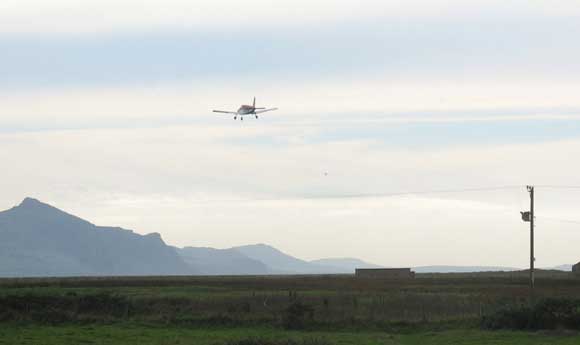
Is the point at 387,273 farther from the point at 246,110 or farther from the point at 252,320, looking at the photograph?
the point at 252,320

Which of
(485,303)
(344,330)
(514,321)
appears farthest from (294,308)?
(485,303)

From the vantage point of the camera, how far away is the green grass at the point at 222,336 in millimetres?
61625

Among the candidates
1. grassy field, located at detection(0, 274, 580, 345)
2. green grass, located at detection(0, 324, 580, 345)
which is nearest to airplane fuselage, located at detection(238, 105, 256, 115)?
grassy field, located at detection(0, 274, 580, 345)

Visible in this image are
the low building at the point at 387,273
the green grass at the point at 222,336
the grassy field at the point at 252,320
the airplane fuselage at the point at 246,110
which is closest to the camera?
the green grass at the point at 222,336

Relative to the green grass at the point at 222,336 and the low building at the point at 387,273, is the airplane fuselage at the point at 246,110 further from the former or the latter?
the green grass at the point at 222,336

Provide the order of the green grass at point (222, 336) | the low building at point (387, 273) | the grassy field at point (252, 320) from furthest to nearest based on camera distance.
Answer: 1. the low building at point (387, 273)
2. the grassy field at point (252, 320)
3. the green grass at point (222, 336)

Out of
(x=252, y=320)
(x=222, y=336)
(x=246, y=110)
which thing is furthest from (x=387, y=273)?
(x=222, y=336)

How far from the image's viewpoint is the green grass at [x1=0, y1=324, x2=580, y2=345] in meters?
61.6

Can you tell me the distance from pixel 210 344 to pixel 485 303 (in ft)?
117

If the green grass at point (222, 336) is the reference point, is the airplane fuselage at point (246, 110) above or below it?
Result: above

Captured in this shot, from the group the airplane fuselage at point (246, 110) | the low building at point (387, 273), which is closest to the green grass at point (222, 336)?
the airplane fuselage at point (246, 110)

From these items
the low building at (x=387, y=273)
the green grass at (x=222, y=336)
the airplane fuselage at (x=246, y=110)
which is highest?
the airplane fuselage at (x=246, y=110)

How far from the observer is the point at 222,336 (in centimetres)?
6581

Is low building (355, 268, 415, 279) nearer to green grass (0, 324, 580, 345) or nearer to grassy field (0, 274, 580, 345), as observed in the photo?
grassy field (0, 274, 580, 345)
